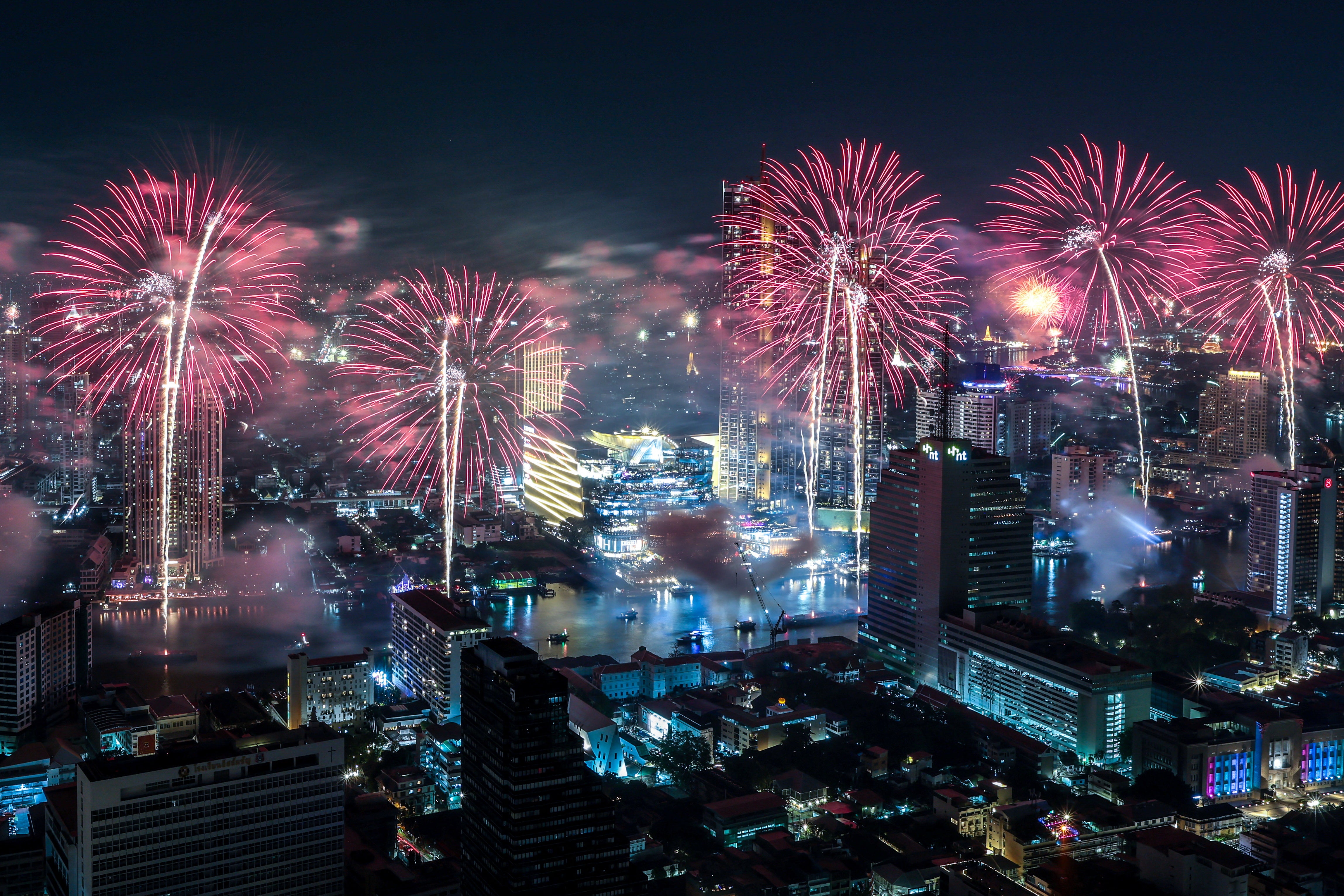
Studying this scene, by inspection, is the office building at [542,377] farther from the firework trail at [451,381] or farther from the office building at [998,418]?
the office building at [998,418]

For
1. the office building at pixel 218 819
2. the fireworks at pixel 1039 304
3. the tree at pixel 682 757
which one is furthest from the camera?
the fireworks at pixel 1039 304

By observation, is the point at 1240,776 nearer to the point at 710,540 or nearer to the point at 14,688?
the point at 710,540

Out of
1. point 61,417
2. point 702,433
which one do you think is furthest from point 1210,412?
point 61,417

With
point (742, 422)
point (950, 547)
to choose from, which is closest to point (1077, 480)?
point (742, 422)

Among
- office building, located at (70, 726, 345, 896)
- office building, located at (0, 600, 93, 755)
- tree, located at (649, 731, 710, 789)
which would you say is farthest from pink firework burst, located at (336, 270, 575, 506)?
office building, located at (70, 726, 345, 896)

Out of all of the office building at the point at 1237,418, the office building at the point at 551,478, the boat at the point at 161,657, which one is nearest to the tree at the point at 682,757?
the boat at the point at 161,657
